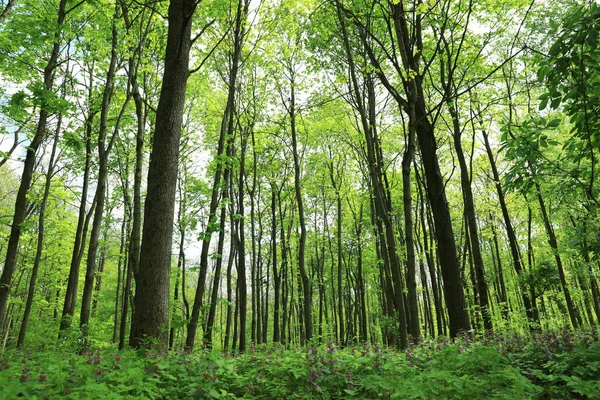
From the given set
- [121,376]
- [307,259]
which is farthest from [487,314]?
[307,259]

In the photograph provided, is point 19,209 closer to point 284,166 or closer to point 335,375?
point 335,375

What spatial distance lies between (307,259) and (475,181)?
15381mm

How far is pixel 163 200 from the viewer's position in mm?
4895

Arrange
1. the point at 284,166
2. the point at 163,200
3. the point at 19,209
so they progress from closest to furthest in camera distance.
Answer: the point at 163,200, the point at 19,209, the point at 284,166

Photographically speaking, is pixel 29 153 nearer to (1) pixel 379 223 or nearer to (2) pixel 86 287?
(2) pixel 86 287

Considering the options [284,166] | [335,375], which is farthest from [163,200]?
[284,166]

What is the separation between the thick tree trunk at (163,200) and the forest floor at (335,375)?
1.75ft

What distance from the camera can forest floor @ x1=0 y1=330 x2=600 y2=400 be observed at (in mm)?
2738

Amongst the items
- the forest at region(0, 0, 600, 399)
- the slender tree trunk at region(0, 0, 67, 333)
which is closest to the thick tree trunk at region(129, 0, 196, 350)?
the forest at region(0, 0, 600, 399)

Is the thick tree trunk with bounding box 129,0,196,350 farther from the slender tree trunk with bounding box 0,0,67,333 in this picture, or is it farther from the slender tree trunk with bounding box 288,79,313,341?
the slender tree trunk with bounding box 288,79,313,341

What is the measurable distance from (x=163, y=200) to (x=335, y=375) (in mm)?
3253

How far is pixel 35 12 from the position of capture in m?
9.05

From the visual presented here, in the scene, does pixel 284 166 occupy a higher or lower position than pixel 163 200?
higher

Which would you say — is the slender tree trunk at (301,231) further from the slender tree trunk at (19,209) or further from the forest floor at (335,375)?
the forest floor at (335,375)
